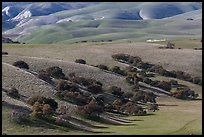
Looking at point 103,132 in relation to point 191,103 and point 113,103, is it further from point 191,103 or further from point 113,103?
point 191,103

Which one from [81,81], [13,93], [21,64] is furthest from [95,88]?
[13,93]

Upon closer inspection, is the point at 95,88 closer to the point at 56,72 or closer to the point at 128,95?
the point at 128,95

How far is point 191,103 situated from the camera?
60.5 metres

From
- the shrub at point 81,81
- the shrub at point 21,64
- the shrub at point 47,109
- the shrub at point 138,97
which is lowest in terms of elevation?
the shrub at point 138,97

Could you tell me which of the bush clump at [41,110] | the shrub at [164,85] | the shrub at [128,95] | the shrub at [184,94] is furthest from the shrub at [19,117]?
the shrub at [164,85]

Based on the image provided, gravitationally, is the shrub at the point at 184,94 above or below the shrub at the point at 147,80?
below

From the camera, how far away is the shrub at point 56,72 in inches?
2443

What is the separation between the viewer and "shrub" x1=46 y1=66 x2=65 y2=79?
204 feet

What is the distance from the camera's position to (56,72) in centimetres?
6319

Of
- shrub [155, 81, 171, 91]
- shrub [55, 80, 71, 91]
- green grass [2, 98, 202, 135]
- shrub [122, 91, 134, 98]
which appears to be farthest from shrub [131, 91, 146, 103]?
shrub [155, 81, 171, 91]

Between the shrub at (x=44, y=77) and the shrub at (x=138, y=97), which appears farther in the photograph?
the shrub at (x=138, y=97)

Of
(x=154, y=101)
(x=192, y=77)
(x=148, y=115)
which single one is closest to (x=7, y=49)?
(x=192, y=77)

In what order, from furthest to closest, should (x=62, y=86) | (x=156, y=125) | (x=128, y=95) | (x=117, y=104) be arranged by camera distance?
(x=128, y=95) < (x=62, y=86) < (x=117, y=104) < (x=156, y=125)

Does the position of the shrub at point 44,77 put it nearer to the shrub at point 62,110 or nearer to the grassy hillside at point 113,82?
the grassy hillside at point 113,82
